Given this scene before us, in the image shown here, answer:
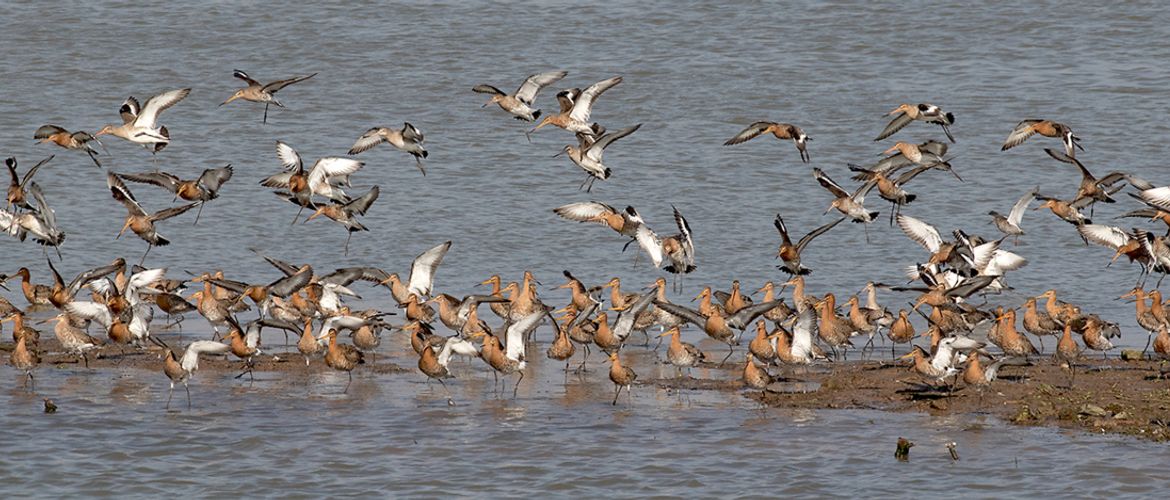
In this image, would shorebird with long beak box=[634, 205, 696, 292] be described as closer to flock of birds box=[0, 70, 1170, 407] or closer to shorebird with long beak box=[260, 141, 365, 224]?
flock of birds box=[0, 70, 1170, 407]

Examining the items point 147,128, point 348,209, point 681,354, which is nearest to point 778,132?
point 681,354

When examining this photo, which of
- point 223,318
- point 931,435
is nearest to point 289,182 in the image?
point 223,318

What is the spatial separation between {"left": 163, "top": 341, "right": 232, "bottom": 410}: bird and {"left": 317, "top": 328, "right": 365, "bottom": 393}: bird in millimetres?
1186

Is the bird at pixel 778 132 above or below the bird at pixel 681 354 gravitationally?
above

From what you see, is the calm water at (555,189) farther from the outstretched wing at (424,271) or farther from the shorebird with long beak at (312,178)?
the shorebird with long beak at (312,178)

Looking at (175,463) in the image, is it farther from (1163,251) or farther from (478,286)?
(1163,251)

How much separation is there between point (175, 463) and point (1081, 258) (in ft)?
53.9

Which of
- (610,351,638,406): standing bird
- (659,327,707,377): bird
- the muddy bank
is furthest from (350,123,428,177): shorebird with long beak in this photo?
the muddy bank

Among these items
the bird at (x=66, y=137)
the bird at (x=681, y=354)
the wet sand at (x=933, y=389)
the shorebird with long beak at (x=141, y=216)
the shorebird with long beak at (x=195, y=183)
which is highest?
the bird at (x=66, y=137)

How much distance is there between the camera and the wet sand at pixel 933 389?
57.4 feet

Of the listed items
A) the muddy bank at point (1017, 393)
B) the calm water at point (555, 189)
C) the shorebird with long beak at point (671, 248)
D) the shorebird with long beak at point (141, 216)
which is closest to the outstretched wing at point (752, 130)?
the shorebird with long beak at point (671, 248)

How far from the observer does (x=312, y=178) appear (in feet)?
73.8

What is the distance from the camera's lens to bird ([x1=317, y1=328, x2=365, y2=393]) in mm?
19922

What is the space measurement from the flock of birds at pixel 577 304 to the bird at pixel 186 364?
0.08ft
